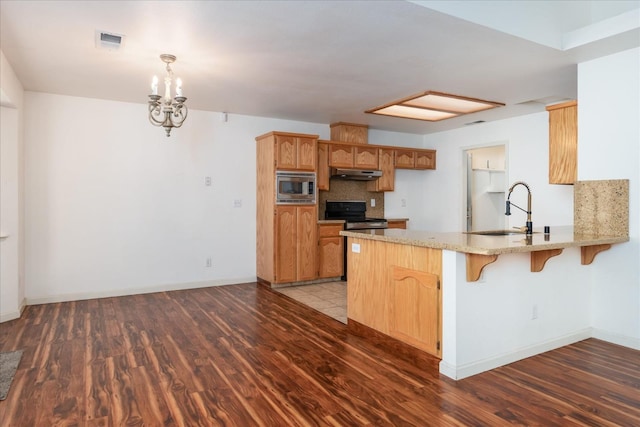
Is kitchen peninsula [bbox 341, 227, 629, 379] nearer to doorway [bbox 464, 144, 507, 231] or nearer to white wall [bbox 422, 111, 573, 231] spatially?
white wall [bbox 422, 111, 573, 231]

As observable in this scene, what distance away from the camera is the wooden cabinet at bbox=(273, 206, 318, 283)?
5438 millimetres

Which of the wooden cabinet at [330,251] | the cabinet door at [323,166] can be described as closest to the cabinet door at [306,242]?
the wooden cabinet at [330,251]

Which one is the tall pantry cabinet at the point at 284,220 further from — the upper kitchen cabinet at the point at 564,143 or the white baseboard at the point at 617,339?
the white baseboard at the point at 617,339

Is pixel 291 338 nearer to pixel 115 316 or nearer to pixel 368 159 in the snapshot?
pixel 115 316

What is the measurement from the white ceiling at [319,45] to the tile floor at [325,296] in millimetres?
2426

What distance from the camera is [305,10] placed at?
2.57m

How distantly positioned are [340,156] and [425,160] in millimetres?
1781

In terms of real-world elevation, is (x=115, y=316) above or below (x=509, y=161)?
below

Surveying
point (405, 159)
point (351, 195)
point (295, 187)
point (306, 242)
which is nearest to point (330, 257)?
point (306, 242)

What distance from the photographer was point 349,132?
6273 millimetres

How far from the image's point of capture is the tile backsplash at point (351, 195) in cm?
638

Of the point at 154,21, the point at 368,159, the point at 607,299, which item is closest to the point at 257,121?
the point at 368,159

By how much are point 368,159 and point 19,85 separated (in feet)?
14.9

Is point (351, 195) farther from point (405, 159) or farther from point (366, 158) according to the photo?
point (405, 159)
